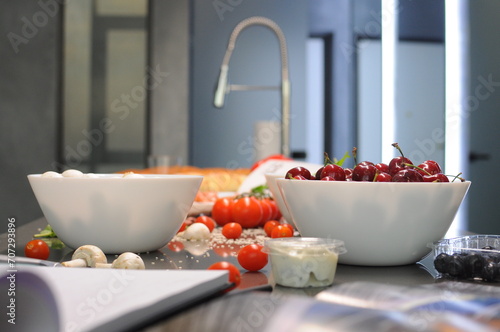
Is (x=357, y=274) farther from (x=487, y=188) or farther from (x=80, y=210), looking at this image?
(x=487, y=188)

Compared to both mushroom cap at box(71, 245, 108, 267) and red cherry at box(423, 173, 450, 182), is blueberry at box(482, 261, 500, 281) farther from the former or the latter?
mushroom cap at box(71, 245, 108, 267)

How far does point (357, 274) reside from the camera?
72 centimetres

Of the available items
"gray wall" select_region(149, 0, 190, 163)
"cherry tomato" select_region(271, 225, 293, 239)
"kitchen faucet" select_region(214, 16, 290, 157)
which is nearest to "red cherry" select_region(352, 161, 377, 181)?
"cherry tomato" select_region(271, 225, 293, 239)

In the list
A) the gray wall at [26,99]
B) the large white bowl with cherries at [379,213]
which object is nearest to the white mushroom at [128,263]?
the large white bowl with cherries at [379,213]

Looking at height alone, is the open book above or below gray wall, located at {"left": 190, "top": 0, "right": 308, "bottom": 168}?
below

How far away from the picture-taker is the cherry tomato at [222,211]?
4.09ft

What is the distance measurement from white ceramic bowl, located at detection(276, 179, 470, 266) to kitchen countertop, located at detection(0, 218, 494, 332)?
0.09 feet

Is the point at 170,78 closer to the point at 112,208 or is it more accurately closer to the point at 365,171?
the point at 112,208

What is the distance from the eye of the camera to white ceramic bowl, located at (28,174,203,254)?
0.82 meters

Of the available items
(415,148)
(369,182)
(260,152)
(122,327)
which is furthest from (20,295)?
(415,148)

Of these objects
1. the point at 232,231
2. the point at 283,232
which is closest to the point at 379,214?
the point at 283,232

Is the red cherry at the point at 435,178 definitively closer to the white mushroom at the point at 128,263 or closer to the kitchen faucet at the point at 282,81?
the white mushroom at the point at 128,263

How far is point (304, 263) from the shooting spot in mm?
628

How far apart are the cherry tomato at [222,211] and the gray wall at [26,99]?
147 inches
